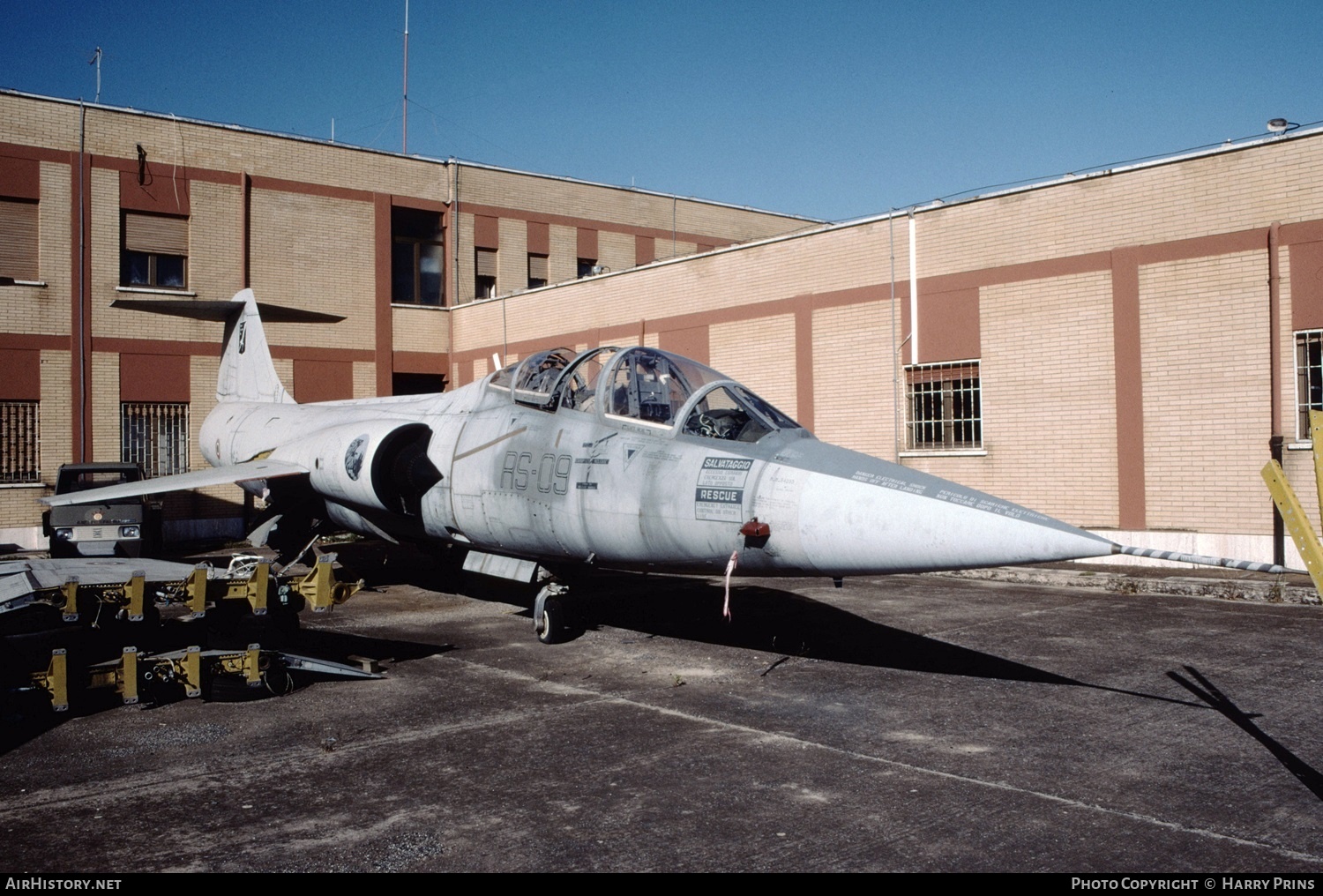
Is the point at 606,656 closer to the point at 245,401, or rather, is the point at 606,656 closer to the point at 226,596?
the point at 226,596

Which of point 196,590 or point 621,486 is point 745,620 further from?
point 196,590

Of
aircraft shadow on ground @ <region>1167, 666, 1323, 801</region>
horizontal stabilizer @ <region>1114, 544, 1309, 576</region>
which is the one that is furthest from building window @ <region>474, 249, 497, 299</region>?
horizontal stabilizer @ <region>1114, 544, 1309, 576</region>

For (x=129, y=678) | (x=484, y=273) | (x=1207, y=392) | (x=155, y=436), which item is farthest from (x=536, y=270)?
(x=129, y=678)

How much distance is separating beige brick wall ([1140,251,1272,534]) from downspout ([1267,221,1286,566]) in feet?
0.25

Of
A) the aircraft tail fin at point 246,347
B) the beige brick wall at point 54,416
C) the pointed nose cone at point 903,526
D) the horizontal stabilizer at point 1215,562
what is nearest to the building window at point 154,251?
the beige brick wall at point 54,416

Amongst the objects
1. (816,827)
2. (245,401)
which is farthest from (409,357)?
(816,827)

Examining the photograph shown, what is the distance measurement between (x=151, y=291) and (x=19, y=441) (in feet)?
13.9

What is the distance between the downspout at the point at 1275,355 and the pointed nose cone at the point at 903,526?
30.5ft

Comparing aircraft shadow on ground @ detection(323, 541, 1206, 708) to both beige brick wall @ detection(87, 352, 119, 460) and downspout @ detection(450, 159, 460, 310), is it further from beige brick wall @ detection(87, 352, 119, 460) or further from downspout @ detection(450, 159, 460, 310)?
downspout @ detection(450, 159, 460, 310)

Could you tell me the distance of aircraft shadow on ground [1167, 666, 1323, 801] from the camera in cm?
525

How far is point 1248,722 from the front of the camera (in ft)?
20.7

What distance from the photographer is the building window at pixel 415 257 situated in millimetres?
26484

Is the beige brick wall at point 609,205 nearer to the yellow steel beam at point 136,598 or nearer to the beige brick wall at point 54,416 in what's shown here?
the beige brick wall at point 54,416

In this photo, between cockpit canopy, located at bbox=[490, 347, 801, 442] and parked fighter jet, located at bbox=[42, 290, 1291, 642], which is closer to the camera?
parked fighter jet, located at bbox=[42, 290, 1291, 642]
